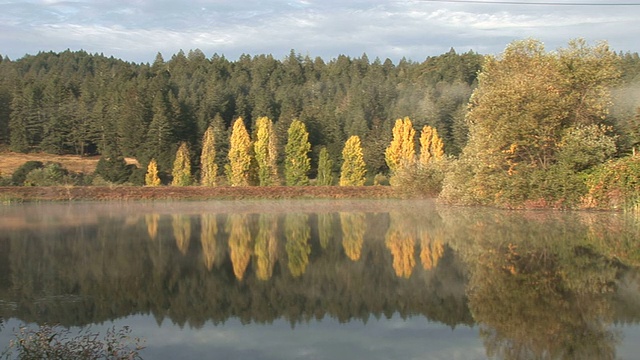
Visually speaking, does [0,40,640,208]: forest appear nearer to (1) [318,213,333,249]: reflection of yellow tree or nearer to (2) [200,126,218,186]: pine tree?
(2) [200,126,218,186]: pine tree

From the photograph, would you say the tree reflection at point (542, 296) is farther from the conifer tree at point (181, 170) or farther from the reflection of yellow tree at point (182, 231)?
the conifer tree at point (181, 170)

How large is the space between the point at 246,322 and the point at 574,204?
25381mm

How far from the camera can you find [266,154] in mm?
73250

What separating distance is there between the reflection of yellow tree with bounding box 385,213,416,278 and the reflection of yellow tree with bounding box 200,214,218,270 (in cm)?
414

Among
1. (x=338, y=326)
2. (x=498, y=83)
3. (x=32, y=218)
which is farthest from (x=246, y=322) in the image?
(x=498, y=83)

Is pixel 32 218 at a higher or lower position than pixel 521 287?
lower

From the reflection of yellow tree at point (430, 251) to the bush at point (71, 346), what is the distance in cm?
713

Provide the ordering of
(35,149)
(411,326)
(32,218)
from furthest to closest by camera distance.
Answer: (35,149) < (32,218) < (411,326)

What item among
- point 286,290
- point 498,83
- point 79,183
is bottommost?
point 79,183

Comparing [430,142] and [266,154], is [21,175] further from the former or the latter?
[430,142]

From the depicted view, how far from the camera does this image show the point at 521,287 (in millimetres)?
11156

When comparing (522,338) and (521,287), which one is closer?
(522,338)

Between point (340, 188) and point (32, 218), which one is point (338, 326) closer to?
point (32, 218)

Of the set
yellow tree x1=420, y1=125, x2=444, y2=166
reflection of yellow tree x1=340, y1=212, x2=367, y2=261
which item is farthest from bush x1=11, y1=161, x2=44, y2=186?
reflection of yellow tree x1=340, y1=212, x2=367, y2=261
